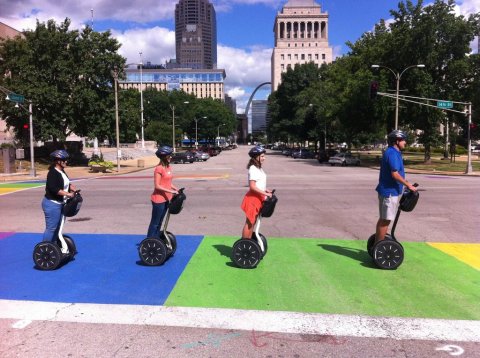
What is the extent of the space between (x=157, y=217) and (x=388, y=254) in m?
3.47

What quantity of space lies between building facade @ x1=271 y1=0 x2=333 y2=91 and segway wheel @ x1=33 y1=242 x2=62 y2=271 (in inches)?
6460

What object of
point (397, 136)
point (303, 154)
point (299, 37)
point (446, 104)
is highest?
point (299, 37)

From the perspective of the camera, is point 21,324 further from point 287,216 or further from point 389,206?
point 287,216

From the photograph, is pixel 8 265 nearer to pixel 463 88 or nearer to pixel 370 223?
pixel 370 223

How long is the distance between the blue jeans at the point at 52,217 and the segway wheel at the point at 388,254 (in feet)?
15.3

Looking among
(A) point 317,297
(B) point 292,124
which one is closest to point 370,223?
(A) point 317,297

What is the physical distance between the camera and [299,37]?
178 m

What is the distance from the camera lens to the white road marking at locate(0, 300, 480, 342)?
4.40 metres

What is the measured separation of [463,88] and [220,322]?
147ft

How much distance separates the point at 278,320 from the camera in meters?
4.68

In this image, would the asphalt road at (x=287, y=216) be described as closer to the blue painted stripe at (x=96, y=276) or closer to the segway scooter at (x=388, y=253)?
the blue painted stripe at (x=96, y=276)

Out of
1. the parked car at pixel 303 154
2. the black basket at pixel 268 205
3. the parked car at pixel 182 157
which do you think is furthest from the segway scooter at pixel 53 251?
the parked car at pixel 303 154

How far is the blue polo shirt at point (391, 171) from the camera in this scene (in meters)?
5.96

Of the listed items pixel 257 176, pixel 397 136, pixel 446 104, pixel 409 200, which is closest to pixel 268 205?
pixel 257 176
